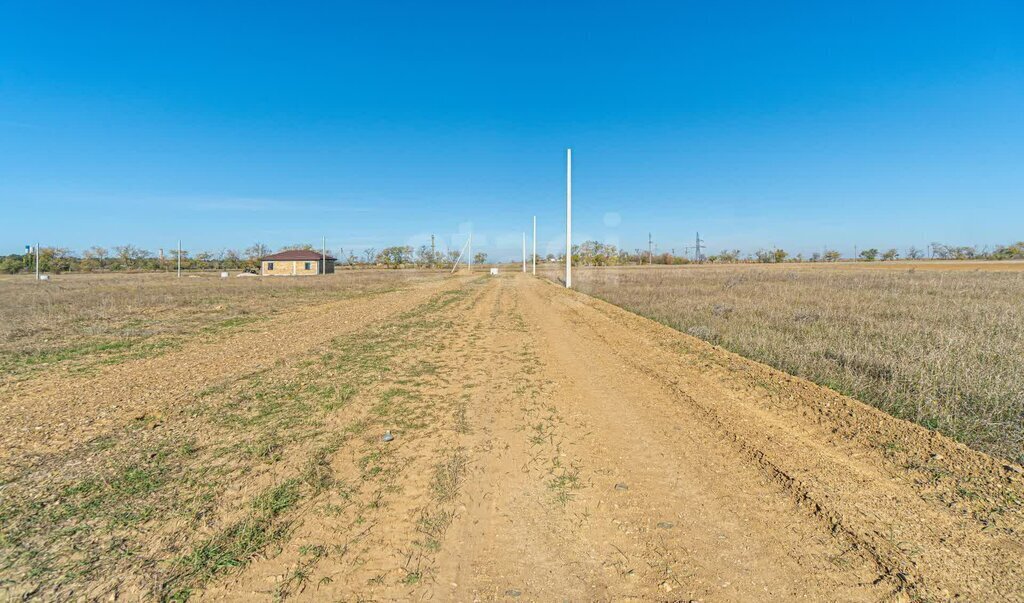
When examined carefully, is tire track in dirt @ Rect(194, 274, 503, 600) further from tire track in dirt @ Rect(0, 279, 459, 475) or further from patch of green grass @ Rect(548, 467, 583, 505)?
tire track in dirt @ Rect(0, 279, 459, 475)

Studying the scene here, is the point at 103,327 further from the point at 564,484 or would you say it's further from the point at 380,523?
the point at 564,484

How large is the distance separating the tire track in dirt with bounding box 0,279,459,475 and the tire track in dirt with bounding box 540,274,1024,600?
241 inches

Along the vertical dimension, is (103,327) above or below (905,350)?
above

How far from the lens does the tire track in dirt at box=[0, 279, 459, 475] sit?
13.5ft

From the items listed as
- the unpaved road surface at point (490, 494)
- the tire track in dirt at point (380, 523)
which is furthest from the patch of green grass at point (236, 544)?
the tire track in dirt at point (380, 523)

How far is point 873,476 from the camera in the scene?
3.38 m

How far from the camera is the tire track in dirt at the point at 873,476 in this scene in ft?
7.69

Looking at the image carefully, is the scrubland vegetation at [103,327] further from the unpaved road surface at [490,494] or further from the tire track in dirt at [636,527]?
the tire track in dirt at [636,527]

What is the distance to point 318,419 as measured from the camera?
15.0 ft

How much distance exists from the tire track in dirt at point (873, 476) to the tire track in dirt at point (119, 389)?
6.12m

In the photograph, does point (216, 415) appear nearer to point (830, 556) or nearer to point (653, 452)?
point (653, 452)

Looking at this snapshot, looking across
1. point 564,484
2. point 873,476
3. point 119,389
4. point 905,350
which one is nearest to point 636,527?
point 564,484

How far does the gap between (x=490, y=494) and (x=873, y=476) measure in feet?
10.5

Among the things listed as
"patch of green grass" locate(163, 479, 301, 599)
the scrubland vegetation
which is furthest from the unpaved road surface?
the scrubland vegetation
